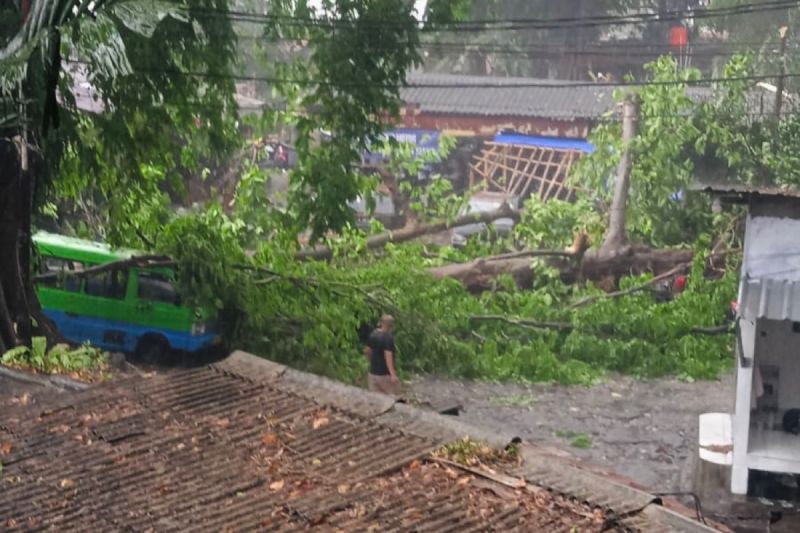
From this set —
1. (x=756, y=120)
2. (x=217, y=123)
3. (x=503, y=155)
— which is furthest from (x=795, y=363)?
(x=503, y=155)

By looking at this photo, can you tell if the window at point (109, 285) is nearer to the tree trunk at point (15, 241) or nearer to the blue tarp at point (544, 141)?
the tree trunk at point (15, 241)

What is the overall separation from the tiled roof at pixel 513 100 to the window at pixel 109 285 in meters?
13.5

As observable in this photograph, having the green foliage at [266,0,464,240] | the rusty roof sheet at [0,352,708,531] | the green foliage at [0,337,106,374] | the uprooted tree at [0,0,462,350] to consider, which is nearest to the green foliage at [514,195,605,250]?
the uprooted tree at [0,0,462,350]

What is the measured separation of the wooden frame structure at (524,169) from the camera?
24.3 metres

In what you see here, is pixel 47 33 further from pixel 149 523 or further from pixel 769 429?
pixel 769 429

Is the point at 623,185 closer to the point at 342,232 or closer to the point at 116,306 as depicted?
the point at 342,232

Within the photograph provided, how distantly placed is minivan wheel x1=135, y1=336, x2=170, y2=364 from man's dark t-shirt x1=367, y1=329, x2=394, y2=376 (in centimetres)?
332

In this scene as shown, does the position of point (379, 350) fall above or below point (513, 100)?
below

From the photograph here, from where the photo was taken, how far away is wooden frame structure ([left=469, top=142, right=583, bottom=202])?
24344mm

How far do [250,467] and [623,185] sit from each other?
42.3 ft

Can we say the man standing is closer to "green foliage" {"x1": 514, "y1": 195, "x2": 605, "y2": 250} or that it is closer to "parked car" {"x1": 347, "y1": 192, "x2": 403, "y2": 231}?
"parked car" {"x1": 347, "y1": 192, "x2": 403, "y2": 231}

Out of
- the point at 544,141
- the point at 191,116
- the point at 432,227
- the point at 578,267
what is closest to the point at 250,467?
the point at 191,116

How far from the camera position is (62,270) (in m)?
12.6

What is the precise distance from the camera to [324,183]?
12.0 meters
